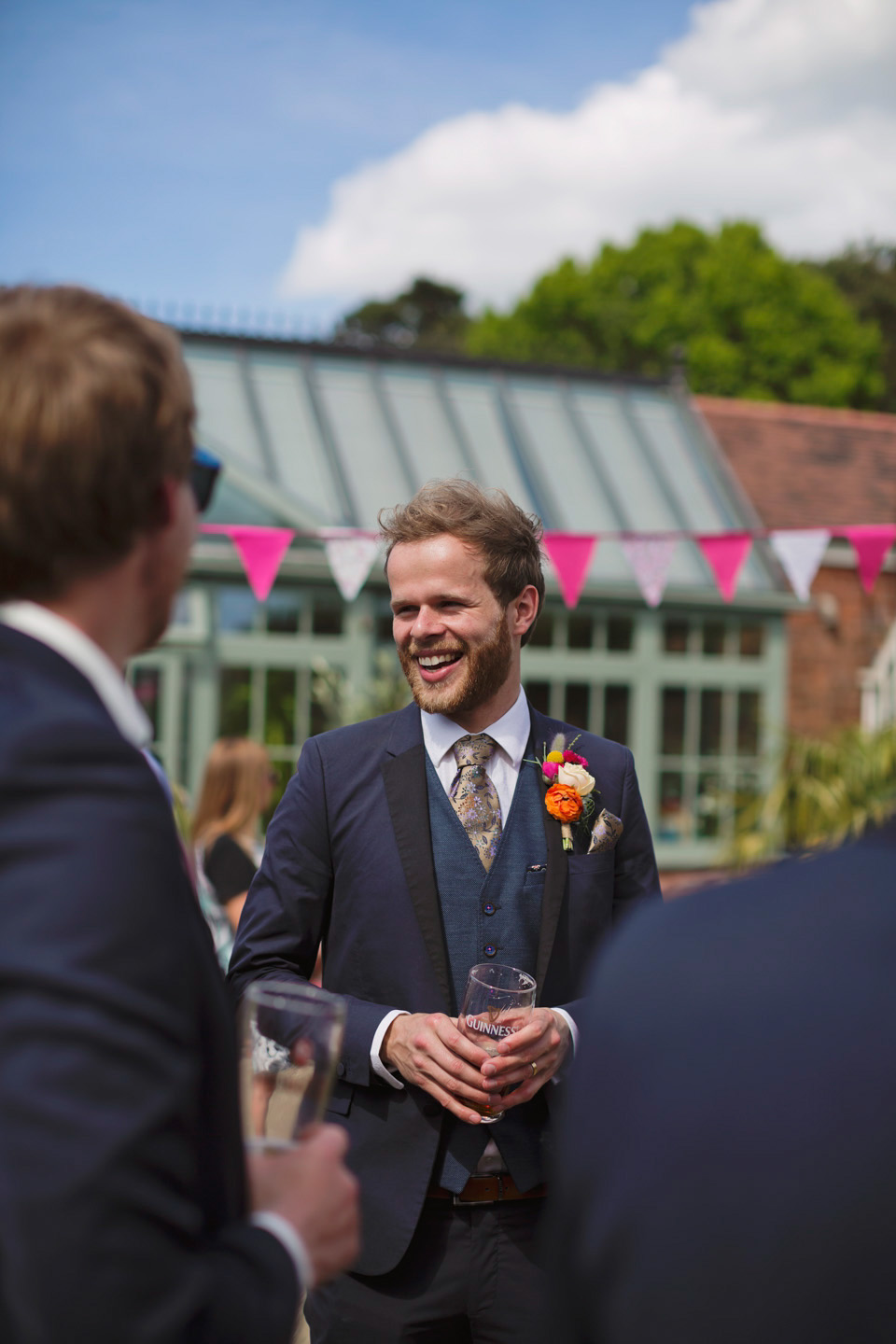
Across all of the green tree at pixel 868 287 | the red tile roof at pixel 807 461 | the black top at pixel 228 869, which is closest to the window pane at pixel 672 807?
the red tile roof at pixel 807 461

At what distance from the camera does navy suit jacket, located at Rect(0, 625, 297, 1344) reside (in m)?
0.79

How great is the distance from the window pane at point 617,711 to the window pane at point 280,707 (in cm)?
301

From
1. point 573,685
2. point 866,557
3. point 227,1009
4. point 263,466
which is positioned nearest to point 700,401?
point 573,685

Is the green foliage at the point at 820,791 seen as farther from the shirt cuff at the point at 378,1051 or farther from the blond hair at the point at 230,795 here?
the shirt cuff at the point at 378,1051

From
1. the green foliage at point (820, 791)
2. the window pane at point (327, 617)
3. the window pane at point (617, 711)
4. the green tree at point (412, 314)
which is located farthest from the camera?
the green tree at point (412, 314)

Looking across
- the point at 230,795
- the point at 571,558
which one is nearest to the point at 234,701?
the point at 571,558

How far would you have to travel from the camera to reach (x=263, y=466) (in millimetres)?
10359

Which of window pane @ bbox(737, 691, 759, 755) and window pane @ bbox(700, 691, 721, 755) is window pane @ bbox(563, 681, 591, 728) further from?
window pane @ bbox(737, 691, 759, 755)

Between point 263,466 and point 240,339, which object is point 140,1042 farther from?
point 240,339

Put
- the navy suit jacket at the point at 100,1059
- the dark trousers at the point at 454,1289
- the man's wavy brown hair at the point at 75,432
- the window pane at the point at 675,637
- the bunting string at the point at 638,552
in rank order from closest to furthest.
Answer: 1. the navy suit jacket at the point at 100,1059
2. the man's wavy brown hair at the point at 75,432
3. the dark trousers at the point at 454,1289
4. the bunting string at the point at 638,552
5. the window pane at the point at 675,637

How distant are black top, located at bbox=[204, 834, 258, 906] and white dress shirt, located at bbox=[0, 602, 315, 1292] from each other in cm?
355

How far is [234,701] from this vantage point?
9672 millimetres

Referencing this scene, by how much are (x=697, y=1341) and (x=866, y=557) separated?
20.7ft

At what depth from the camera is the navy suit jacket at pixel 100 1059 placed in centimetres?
79
